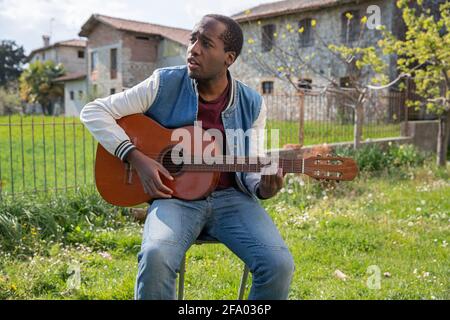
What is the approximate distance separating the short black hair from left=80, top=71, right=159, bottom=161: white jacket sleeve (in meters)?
0.43

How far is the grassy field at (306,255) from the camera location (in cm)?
310

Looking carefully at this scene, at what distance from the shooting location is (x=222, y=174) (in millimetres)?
2576

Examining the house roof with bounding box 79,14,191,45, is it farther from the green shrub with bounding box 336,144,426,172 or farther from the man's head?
the man's head

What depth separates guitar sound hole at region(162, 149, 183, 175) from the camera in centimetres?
246

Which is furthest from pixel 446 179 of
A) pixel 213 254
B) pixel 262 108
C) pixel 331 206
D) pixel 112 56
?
pixel 112 56

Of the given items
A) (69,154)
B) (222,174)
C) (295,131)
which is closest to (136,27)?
(69,154)

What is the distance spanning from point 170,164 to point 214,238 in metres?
0.46

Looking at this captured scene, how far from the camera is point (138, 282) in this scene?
2016 millimetres

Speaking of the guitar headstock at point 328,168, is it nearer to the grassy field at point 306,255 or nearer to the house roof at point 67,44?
the grassy field at point 306,255

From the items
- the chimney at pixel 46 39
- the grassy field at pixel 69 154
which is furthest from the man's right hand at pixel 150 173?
the chimney at pixel 46 39

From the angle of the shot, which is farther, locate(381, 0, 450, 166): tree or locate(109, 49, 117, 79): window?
locate(109, 49, 117, 79): window

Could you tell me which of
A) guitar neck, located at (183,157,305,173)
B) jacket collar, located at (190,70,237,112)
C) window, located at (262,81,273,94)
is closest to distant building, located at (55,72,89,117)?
window, located at (262,81,273,94)

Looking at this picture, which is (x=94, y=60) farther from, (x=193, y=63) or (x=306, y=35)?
(x=193, y=63)
